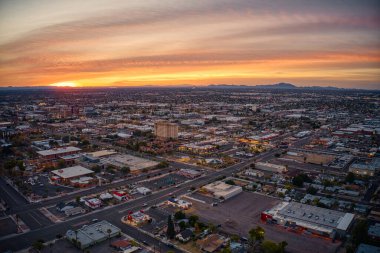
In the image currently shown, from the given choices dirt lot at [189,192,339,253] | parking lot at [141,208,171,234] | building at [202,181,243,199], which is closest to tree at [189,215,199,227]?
dirt lot at [189,192,339,253]

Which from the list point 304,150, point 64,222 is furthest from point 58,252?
point 304,150

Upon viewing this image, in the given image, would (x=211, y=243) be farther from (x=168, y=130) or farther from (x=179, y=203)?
(x=168, y=130)

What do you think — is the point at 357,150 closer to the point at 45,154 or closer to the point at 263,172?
the point at 263,172

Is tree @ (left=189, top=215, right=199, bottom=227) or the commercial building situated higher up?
the commercial building

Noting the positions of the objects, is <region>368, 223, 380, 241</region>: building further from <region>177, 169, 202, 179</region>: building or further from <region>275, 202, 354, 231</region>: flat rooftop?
<region>177, 169, 202, 179</region>: building

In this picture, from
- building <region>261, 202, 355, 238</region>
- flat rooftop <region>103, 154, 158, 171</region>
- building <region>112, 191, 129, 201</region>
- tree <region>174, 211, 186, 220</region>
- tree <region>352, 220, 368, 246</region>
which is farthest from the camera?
flat rooftop <region>103, 154, 158, 171</region>

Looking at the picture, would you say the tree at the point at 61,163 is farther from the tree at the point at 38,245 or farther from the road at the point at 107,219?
the tree at the point at 38,245
